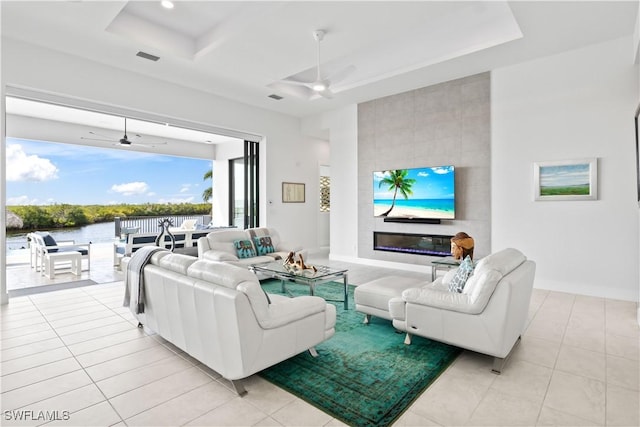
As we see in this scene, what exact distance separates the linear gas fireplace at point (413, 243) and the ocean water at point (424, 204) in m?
0.49

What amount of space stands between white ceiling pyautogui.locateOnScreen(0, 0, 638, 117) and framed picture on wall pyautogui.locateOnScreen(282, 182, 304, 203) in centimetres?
272

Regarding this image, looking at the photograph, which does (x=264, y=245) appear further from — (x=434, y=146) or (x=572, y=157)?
(x=572, y=157)

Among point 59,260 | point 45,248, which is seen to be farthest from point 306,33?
point 45,248

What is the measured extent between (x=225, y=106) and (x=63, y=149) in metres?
6.70

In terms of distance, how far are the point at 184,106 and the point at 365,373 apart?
5431mm

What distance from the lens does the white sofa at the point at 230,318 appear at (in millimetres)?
2092

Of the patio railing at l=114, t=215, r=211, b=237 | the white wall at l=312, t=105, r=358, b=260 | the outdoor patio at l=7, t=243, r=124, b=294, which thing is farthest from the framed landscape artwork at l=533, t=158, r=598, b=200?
the patio railing at l=114, t=215, r=211, b=237

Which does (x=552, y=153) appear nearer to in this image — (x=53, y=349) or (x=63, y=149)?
(x=53, y=349)

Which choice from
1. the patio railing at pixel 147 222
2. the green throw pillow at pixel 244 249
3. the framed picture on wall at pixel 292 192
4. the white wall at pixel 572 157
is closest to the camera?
the white wall at pixel 572 157

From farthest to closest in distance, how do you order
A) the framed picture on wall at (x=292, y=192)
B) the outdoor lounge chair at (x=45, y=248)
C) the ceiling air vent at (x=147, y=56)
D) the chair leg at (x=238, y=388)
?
the framed picture on wall at (x=292, y=192) < the outdoor lounge chair at (x=45, y=248) < the ceiling air vent at (x=147, y=56) < the chair leg at (x=238, y=388)

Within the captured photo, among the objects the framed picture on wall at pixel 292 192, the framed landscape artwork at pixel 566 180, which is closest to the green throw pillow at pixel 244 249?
the framed picture on wall at pixel 292 192

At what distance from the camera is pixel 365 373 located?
2455mm

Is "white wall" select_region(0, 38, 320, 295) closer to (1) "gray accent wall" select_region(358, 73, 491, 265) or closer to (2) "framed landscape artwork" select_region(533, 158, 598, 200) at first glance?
(1) "gray accent wall" select_region(358, 73, 491, 265)

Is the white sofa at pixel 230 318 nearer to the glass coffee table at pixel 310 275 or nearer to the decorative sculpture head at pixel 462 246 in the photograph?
the glass coffee table at pixel 310 275
